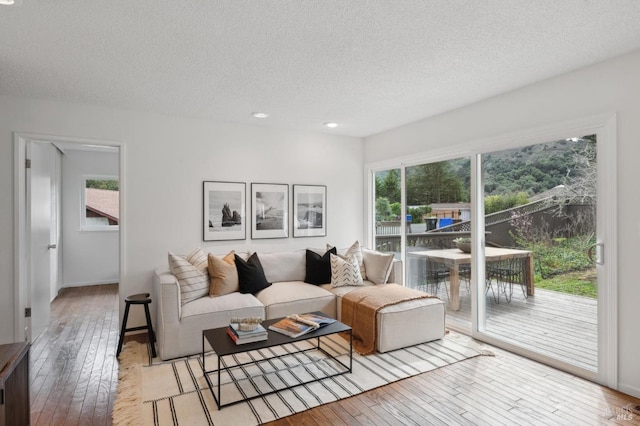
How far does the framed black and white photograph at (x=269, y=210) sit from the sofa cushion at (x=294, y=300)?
2.70ft

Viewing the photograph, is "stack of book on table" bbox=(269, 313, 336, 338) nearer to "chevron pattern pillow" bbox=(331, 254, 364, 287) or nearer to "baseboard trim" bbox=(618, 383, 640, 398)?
"chevron pattern pillow" bbox=(331, 254, 364, 287)

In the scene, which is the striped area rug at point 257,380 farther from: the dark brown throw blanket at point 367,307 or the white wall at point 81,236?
the white wall at point 81,236

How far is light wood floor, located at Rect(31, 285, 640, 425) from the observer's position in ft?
7.54

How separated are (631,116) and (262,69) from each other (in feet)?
9.10

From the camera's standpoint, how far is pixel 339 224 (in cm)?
525

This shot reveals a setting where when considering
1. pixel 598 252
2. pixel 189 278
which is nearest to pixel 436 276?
pixel 598 252

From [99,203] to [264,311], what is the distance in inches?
188

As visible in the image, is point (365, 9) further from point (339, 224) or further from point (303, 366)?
point (339, 224)

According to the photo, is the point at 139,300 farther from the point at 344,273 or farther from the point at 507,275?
the point at 507,275

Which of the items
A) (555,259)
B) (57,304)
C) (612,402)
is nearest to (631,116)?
(555,259)

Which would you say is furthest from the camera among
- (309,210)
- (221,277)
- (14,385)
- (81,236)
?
(81,236)

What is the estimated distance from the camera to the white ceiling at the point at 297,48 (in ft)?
6.61

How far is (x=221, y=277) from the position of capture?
3.70 meters

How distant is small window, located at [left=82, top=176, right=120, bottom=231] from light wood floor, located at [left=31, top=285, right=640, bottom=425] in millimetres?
3588
